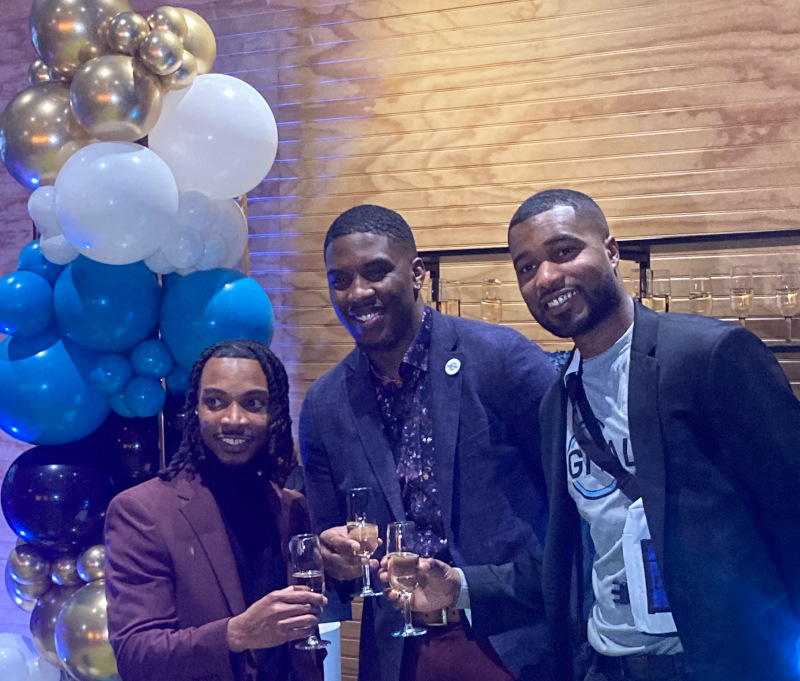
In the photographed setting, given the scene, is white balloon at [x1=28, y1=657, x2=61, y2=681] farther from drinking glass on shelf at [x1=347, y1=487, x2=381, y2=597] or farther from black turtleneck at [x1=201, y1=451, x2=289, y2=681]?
drinking glass on shelf at [x1=347, y1=487, x2=381, y2=597]

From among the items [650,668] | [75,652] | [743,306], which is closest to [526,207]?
[650,668]

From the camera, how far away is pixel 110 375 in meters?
2.94

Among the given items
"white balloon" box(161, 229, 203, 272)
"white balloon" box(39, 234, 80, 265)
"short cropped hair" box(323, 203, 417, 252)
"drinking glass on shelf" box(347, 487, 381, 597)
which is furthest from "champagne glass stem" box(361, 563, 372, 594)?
"white balloon" box(39, 234, 80, 265)

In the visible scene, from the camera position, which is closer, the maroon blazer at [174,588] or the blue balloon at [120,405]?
the maroon blazer at [174,588]

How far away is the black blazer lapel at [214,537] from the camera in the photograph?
89.9 inches

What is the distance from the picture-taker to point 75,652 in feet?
9.59

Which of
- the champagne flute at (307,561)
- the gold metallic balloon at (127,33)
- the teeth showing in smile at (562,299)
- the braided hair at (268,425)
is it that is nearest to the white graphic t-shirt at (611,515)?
the teeth showing in smile at (562,299)

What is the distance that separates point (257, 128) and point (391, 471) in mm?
1359

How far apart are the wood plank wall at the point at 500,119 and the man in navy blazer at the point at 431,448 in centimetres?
153

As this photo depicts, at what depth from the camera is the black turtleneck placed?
2316mm

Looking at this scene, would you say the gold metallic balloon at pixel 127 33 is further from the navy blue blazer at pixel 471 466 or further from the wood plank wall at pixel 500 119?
the wood plank wall at pixel 500 119

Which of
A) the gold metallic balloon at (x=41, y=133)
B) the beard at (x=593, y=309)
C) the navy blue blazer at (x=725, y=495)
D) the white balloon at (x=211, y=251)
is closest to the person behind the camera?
the navy blue blazer at (x=725, y=495)

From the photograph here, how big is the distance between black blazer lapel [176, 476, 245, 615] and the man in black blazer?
82 centimetres

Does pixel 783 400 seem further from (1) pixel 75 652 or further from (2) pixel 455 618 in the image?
(1) pixel 75 652
